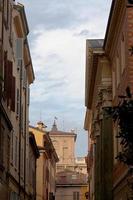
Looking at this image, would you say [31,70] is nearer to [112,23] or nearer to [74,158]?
[112,23]

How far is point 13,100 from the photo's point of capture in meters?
34.6

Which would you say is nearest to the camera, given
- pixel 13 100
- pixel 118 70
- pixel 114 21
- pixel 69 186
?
pixel 114 21

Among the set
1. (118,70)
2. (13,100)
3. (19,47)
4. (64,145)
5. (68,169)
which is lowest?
(13,100)

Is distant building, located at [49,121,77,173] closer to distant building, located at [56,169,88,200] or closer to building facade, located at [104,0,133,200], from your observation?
distant building, located at [56,169,88,200]

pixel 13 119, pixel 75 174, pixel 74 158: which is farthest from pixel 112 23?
Result: pixel 74 158

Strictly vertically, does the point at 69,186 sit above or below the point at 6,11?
above

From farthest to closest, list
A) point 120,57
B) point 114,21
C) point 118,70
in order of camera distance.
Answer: point 118,70
point 120,57
point 114,21

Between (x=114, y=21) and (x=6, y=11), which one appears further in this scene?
(x=6, y=11)

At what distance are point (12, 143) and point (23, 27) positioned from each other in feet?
31.4

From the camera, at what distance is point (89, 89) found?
52.7 metres

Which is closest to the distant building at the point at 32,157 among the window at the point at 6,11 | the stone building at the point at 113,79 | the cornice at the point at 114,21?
the stone building at the point at 113,79

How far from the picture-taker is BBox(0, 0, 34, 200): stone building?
32.1 m

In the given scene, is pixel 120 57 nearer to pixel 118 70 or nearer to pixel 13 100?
pixel 118 70

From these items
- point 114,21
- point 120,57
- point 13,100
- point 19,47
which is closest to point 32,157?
point 19,47
